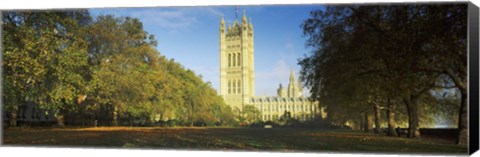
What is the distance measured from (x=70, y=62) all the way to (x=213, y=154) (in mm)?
6748

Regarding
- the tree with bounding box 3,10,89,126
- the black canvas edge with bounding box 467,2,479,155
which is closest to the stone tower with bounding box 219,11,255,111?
the tree with bounding box 3,10,89,126

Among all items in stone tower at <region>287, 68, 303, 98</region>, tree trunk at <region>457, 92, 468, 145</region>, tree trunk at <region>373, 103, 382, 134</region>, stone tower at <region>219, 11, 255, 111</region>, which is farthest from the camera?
stone tower at <region>219, 11, 255, 111</region>

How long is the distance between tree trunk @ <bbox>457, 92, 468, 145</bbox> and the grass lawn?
1.10 ft

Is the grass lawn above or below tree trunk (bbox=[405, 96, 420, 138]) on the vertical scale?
below

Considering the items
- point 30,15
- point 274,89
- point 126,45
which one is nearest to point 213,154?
point 274,89

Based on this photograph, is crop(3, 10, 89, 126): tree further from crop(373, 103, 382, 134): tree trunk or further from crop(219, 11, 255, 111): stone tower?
crop(373, 103, 382, 134): tree trunk

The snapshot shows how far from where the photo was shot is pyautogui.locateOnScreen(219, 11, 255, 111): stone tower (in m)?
19.2

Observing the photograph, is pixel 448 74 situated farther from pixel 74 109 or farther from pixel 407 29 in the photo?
pixel 74 109

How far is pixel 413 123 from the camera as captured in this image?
17.9m

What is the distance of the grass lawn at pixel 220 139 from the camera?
17.2 metres

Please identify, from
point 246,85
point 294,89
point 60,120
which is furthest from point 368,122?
point 60,120

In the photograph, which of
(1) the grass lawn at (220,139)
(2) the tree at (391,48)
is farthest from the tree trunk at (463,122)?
(1) the grass lawn at (220,139)

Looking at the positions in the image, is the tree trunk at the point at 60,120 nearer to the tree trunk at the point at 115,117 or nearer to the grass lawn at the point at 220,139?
the grass lawn at the point at 220,139

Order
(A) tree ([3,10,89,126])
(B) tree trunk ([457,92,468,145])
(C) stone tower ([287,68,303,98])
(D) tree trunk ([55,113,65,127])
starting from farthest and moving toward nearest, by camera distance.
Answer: (D) tree trunk ([55,113,65,127])
(A) tree ([3,10,89,126])
(C) stone tower ([287,68,303,98])
(B) tree trunk ([457,92,468,145])
